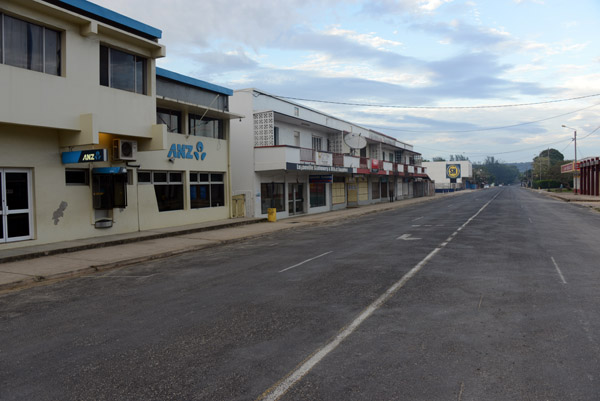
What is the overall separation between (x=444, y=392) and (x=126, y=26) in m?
16.0

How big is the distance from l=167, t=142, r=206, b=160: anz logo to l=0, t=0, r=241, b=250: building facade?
0.13m

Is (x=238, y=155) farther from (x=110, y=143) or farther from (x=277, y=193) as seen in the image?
(x=110, y=143)

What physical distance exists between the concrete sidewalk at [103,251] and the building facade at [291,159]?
226 inches

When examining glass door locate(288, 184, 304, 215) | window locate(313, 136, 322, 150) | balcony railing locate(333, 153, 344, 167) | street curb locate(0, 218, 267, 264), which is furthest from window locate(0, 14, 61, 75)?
window locate(313, 136, 322, 150)

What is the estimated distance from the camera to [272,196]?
2655cm

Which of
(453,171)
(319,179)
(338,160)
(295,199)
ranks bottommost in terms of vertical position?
(295,199)

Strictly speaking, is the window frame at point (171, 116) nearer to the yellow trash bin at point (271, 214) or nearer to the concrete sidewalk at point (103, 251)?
the concrete sidewalk at point (103, 251)

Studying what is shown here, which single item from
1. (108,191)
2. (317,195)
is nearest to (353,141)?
(317,195)

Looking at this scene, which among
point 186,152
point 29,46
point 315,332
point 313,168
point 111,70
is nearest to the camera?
point 315,332

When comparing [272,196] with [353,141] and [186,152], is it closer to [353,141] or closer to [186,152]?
[186,152]

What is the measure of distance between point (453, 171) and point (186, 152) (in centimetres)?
10625

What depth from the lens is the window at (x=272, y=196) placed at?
25.6 meters

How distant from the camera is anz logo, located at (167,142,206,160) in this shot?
19672mm

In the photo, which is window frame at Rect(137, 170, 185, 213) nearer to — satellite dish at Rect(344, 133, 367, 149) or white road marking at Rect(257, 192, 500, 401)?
white road marking at Rect(257, 192, 500, 401)
